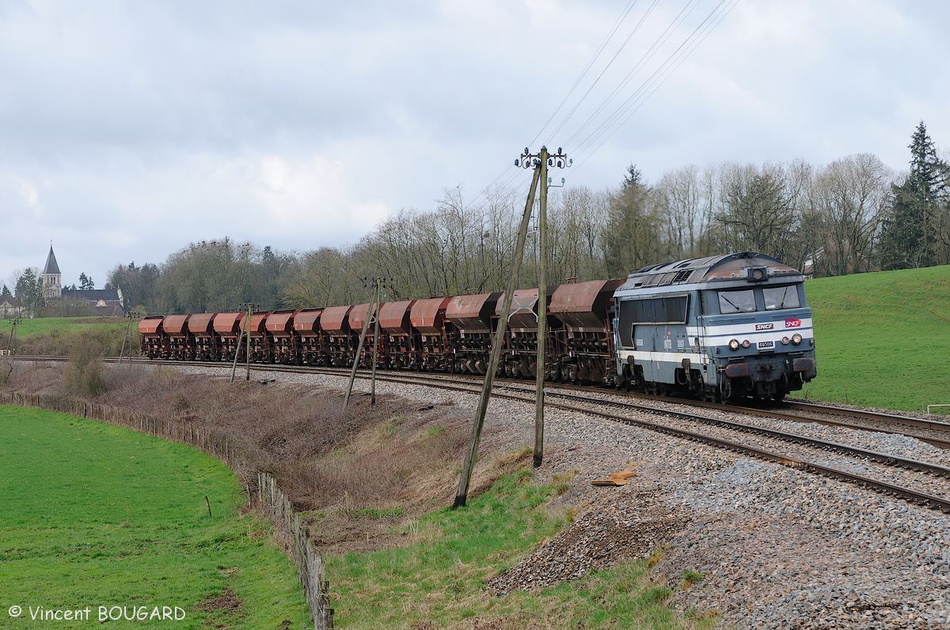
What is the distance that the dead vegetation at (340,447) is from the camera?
20.0 metres

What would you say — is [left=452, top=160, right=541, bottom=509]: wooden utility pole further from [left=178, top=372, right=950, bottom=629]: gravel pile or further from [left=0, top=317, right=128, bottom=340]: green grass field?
[left=0, top=317, right=128, bottom=340]: green grass field

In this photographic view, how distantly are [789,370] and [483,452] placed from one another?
7.84 m

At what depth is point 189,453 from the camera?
3759 cm

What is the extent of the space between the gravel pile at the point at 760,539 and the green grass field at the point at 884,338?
16.3 m

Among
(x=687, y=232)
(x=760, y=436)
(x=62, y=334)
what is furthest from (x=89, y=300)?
(x=760, y=436)

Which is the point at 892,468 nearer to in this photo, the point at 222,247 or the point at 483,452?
the point at 483,452

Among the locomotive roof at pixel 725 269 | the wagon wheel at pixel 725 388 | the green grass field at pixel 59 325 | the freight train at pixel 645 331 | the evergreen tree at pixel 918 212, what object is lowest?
the wagon wheel at pixel 725 388

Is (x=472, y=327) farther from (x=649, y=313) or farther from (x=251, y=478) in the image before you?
(x=649, y=313)

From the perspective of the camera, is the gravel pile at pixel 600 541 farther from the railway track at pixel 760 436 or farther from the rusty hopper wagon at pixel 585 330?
the rusty hopper wagon at pixel 585 330

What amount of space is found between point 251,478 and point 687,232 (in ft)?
158

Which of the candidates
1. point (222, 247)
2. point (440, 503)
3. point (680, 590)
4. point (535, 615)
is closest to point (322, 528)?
point (440, 503)

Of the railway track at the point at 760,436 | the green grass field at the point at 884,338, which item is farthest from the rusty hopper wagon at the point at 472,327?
the green grass field at the point at 884,338

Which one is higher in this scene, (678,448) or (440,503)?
(678,448)

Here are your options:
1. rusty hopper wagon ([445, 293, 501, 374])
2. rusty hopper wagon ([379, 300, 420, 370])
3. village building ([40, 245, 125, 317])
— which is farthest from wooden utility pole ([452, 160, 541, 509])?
village building ([40, 245, 125, 317])
